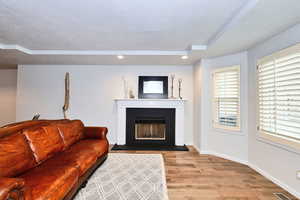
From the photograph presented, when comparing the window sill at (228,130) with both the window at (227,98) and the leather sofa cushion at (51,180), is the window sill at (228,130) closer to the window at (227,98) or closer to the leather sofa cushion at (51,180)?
the window at (227,98)

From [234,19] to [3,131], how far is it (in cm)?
336

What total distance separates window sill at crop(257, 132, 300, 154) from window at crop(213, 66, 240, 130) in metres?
0.63

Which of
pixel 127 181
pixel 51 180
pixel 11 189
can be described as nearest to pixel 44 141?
pixel 51 180

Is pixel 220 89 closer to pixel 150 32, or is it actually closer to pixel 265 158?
pixel 265 158

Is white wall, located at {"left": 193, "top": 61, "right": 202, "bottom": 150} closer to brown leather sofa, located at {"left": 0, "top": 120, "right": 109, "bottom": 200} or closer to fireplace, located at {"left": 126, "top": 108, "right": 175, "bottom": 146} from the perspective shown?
fireplace, located at {"left": 126, "top": 108, "right": 175, "bottom": 146}

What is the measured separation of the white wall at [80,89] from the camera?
471cm

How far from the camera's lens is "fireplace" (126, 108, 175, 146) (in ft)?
14.8

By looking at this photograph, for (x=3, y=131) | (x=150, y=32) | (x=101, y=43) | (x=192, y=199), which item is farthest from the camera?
(x=101, y=43)

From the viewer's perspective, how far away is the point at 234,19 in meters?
2.14

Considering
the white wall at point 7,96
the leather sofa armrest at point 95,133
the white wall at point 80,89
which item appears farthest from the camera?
the white wall at point 7,96

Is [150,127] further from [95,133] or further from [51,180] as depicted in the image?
[51,180]

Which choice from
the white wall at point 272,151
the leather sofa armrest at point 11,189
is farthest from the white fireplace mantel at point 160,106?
the leather sofa armrest at point 11,189

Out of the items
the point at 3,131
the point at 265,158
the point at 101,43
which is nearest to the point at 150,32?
the point at 101,43

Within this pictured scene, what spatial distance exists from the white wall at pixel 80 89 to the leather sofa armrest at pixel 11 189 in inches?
139
